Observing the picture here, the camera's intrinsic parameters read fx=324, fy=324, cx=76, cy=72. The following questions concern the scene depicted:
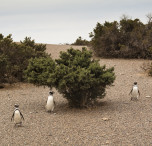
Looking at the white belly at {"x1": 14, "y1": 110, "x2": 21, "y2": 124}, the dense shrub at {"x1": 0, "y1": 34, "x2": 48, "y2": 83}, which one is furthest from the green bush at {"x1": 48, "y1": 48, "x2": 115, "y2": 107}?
the dense shrub at {"x1": 0, "y1": 34, "x2": 48, "y2": 83}

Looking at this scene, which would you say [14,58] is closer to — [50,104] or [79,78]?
[50,104]

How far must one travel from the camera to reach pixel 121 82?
17891 mm

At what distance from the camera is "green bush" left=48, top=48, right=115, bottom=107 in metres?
10.9

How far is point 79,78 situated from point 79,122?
1.46m

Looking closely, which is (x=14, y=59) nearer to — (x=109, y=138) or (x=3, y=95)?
(x=3, y=95)

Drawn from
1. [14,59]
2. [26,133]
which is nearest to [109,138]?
[26,133]

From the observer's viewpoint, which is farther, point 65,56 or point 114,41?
point 114,41

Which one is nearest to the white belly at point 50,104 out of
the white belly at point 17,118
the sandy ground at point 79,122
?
the sandy ground at point 79,122

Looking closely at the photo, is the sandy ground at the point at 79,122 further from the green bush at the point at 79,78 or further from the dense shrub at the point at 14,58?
the dense shrub at the point at 14,58

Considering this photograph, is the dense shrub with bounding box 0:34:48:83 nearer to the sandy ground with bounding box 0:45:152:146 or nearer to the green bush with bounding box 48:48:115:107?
the sandy ground with bounding box 0:45:152:146

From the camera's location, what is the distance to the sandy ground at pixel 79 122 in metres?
8.61

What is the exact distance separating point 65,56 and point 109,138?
14.6 ft

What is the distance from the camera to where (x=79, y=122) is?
10242mm

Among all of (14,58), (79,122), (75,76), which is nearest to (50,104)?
(75,76)
